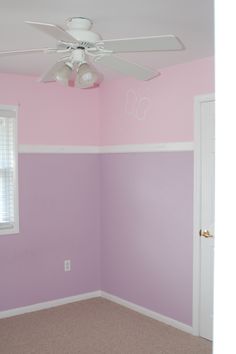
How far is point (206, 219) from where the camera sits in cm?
356

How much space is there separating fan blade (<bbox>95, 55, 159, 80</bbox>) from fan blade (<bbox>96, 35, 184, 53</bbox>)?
0.48ft

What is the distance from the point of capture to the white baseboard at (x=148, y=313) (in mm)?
3738

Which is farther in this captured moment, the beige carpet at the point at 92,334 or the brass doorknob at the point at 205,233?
the brass doorknob at the point at 205,233

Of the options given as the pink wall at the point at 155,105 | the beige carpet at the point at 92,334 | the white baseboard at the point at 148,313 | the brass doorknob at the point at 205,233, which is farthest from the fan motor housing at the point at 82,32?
the white baseboard at the point at 148,313

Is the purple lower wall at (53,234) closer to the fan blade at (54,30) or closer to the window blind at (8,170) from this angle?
the window blind at (8,170)

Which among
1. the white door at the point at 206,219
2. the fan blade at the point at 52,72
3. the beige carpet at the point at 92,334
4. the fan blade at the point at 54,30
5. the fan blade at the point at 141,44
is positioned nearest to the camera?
the fan blade at the point at 54,30

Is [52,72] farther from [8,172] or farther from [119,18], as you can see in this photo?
[8,172]

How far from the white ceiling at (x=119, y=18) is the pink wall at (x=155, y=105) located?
383 millimetres

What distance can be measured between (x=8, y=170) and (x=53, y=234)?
0.82 meters

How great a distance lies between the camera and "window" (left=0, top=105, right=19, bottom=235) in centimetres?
406

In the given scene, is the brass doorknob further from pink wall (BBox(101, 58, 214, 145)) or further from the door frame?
pink wall (BBox(101, 58, 214, 145))
